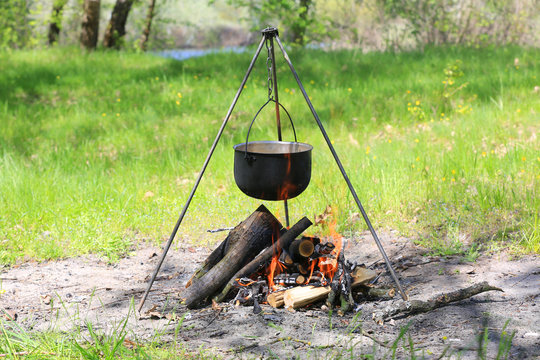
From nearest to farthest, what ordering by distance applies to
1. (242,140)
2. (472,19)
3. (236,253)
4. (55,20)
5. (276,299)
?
1. (276,299)
2. (236,253)
3. (242,140)
4. (472,19)
5. (55,20)

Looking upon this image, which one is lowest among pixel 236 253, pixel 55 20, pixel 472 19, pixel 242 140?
pixel 236 253

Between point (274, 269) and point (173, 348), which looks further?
point (274, 269)

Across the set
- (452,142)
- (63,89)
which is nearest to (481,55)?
(452,142)

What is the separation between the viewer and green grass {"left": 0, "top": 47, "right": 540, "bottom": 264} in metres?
4.44

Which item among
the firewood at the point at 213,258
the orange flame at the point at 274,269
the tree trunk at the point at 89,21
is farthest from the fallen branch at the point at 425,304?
the tree trunk at the point at 89,21

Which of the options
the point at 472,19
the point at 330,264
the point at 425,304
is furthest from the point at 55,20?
the point at 425,304

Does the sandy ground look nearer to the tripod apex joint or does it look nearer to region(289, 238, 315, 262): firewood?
region(289, 238, 315, 262): firewood

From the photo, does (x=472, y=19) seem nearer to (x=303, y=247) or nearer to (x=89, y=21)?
(x=89, y=21)

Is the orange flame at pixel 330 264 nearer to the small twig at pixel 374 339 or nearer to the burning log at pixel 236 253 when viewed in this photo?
the burning log at pixel 236 253

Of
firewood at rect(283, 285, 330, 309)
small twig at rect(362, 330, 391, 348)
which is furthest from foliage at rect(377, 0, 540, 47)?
small twig at rect(362, 330, 391, 348)

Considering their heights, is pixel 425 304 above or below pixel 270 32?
below

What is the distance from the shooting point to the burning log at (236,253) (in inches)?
130

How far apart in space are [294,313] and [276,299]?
166mm

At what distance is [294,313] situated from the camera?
3.08 meters
